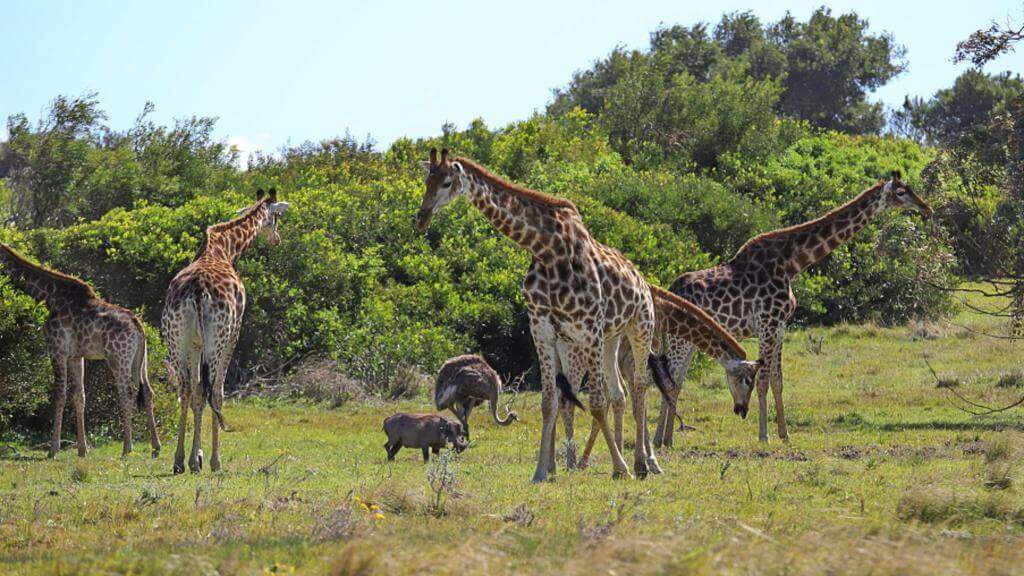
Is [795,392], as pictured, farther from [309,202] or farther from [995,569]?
[995,569]

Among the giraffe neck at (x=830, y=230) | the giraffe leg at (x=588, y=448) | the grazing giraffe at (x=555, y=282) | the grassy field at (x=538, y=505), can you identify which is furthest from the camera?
the giraffe neck at (x=830, y=230)

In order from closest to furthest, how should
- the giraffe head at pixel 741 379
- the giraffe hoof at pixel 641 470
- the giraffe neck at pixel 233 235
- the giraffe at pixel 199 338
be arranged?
the giraffe hoof at pixel 641 470
the giraffe at pixel 199 338
the giraffe head at pixel 741 379
the giraffe neck at pixel 233 235

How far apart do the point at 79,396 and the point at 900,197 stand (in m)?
10.9

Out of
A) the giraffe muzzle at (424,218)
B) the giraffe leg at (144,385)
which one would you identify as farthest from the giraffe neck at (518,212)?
the giraffe leg at (144,385)

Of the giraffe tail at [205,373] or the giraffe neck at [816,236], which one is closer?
the giraffe tail at [205,373]

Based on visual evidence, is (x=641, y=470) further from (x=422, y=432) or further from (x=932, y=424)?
(x=932, y=424)

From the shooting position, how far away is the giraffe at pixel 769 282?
53.9 ft

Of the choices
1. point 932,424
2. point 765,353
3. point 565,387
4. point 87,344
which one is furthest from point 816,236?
point 87,344

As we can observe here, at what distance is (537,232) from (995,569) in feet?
18.6

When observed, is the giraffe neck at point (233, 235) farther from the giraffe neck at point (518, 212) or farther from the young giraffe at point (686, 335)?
the young giraffe at point (686, 335)

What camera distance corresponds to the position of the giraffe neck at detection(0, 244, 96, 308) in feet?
Result: 54.2

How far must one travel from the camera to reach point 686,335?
1401 centimetres

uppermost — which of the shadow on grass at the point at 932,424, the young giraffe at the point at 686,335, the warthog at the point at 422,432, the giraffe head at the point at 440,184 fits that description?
the giraffe head at the point at 440,184

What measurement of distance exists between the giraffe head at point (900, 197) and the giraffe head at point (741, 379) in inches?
149
